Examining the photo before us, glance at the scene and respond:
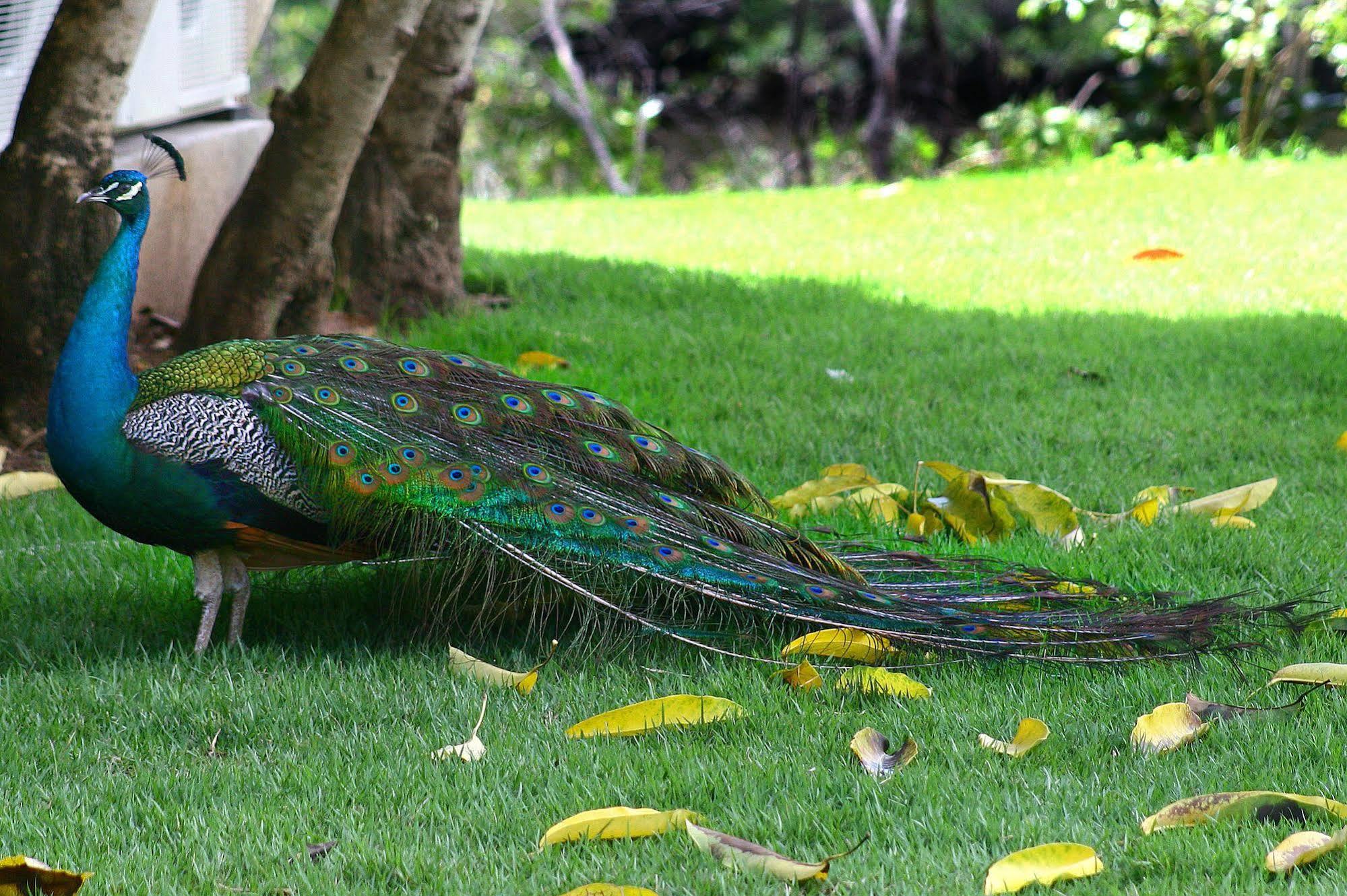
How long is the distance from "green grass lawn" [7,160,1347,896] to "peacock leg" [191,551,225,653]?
0.10 m

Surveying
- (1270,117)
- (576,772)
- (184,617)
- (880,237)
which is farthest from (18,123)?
(1270,117)

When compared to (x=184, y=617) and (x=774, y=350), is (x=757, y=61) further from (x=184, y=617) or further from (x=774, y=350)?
(x=184, y=617)

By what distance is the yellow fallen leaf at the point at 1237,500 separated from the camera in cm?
428

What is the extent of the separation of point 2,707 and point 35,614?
0.66 meters

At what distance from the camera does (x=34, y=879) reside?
2.28m

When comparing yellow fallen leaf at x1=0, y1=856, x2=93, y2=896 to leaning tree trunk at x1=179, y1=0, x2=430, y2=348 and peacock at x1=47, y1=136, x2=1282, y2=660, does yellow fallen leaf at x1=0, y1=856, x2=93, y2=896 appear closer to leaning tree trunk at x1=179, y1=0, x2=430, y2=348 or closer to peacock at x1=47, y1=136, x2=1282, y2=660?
peacock at x1=47, y1=136, x2=1282, y2=660

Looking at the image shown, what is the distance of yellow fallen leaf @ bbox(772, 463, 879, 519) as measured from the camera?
4.41 metres

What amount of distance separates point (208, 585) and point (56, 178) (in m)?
2.12

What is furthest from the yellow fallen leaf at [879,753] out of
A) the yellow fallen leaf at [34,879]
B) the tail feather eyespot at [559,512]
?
the yellow fallen leaf at [34,879]

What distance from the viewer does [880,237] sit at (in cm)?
891

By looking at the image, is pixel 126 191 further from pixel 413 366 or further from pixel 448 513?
pixel 448 513

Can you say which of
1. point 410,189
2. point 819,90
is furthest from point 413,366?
point 819,90

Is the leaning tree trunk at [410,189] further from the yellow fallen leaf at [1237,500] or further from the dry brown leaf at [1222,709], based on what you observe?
the dry brown leaf at [1222,709]

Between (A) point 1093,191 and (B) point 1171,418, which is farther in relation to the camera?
(A) point 1093,191
